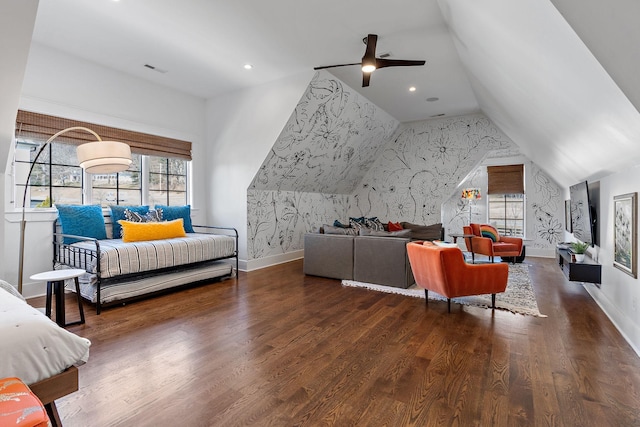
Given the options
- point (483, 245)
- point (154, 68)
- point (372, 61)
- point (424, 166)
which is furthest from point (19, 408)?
point (424, 166)

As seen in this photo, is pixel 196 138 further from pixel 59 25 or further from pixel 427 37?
pixel 427 37

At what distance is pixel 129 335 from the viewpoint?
8.95 ft

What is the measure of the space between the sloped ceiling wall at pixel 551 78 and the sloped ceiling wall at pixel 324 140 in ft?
7.21

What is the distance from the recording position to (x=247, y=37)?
367 centimetres

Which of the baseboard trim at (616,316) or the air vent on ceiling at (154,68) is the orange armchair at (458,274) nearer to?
the baseboard trim at (616,316)

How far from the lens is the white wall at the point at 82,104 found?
3.78 meters

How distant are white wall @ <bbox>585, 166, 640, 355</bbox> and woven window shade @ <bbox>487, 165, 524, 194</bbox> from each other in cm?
371

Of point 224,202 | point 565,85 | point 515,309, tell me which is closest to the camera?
point 565,85

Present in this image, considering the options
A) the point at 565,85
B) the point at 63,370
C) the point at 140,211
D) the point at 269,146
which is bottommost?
the point at 63,370

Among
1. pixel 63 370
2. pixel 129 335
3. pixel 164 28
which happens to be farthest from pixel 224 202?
pixel 63 370

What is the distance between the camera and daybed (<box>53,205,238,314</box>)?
11.1 feet

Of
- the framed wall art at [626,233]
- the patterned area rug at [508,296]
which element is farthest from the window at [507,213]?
the framed wall art at [626,233]

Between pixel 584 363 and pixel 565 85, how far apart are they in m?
1.88

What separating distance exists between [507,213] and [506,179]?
0.79 m
